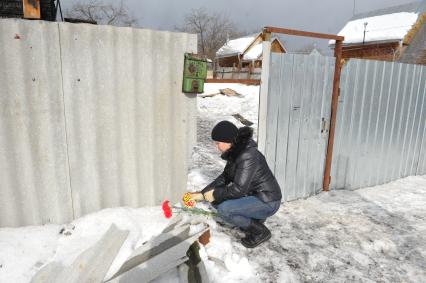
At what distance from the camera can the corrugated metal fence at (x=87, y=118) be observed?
2.91 m

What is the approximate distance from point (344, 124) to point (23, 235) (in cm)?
468

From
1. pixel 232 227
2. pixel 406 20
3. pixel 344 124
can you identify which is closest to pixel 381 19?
pixel 406 20

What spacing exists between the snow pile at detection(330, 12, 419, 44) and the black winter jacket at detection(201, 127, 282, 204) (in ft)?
84.7

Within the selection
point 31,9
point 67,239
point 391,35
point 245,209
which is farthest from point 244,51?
point 67,239

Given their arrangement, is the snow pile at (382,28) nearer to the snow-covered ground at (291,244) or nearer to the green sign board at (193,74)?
the snow-covered ground at (291,244)

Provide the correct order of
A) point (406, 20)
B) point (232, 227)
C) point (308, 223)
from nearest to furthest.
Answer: point (232, 227)
point (308, 223)
point (406, 20)

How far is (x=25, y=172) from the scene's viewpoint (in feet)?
10.0

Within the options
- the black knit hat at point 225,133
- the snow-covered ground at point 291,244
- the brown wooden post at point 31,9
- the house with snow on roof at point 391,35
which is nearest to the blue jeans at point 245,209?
the snow-covered ground at point 291,244

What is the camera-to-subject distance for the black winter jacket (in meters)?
3.15

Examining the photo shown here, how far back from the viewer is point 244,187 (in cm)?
315

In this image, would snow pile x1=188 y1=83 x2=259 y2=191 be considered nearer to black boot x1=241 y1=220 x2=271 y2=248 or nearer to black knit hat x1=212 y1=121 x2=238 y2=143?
black boot x1=241 y1=220 x2=271 y2=248

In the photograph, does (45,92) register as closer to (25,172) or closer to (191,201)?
(25,172)

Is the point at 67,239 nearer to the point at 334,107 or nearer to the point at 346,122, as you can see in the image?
the point at 334,107

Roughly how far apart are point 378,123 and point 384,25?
90.8 feet
